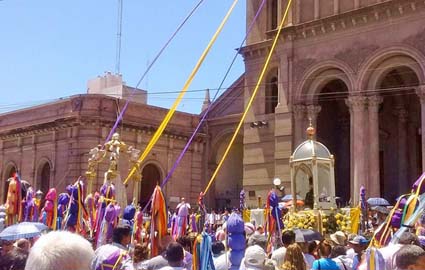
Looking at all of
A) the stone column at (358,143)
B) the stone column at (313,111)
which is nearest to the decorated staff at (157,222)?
the stone column at (358,143)

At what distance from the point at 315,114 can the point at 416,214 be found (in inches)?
800

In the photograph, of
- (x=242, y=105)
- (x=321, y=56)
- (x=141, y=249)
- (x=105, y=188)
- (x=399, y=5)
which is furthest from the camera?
(x=242, y=105)

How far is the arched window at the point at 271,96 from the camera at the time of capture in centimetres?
2959

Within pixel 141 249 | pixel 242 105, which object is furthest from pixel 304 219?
pixel 242 105

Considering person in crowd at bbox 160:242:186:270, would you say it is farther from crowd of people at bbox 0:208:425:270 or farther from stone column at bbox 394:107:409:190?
stone column at bbox 394:107:409:190

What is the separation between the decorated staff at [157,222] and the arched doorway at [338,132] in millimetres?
19105

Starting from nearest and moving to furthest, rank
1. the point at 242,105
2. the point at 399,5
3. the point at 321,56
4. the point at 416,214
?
1. the point at 416,214
2. the point at 399,5
3. the point at 321,56
4. the point at 242,105

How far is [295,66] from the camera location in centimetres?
2773

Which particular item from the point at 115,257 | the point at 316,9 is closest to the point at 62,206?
the point at 115,257

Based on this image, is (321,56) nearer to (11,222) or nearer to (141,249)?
(11,222)

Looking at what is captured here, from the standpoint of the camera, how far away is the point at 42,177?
35938mm

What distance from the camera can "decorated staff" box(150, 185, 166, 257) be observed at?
10.4 metres

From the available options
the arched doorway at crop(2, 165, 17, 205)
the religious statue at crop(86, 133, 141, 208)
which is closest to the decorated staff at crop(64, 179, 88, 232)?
the religious statue at crop(86, 133, 141, 208)

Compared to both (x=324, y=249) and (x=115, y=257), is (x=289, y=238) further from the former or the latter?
(x=115, y=257)
